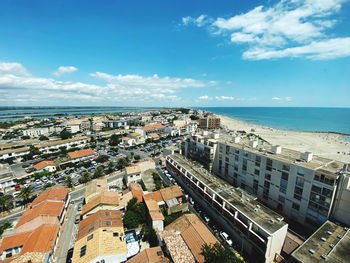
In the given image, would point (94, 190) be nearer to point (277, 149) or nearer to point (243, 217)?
point (243, 217)

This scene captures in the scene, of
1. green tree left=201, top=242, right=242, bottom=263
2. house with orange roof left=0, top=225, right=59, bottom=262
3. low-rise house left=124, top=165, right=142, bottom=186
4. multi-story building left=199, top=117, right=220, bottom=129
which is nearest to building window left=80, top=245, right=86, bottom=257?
house with orange roof left=0, top=225, right=59, bottom=262

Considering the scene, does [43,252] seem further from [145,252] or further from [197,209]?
[197,209]

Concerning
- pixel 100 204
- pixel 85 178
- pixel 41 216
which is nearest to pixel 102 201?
pixel 100 204

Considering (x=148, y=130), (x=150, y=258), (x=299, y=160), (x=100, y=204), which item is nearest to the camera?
(x=150, y=258)

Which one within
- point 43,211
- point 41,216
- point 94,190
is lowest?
point 41,216

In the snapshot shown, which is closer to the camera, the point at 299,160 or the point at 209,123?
the point at 299,160

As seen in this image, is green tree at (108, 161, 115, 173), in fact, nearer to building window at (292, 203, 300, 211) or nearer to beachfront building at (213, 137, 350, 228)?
beachfront building at (213, 137, 350, 228)
